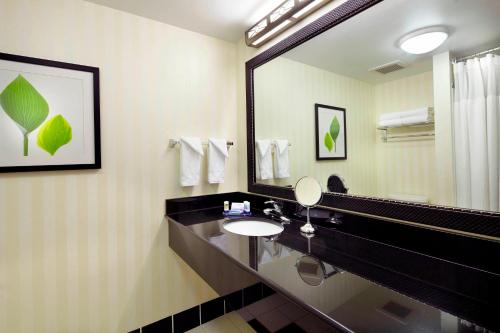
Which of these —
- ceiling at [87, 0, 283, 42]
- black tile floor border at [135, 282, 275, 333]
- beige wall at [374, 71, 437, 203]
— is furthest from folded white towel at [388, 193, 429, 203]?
ceiling at [87, 0, 283, 42]

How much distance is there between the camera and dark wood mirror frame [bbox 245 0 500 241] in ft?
2.80

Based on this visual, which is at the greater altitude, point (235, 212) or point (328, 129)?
point (328, 129)

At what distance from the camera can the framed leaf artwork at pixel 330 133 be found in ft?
Result: 4.28

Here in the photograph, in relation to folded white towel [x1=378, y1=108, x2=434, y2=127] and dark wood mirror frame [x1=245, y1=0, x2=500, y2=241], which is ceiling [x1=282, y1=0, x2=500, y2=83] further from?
folded white towel [x1=378, y1=108, x2=434, y2=127]

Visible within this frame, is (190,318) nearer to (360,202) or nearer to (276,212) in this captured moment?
(276,212)

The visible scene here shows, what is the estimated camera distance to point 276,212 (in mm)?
1596

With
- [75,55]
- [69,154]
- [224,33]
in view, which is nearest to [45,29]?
[75,55]

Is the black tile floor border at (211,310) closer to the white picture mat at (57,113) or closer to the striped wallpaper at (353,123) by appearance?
the striped wallpaper at (353,123)

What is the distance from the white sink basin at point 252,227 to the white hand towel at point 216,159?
393 mm

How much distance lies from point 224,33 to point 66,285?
76.0 inches

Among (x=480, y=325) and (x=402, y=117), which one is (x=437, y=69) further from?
(x=480, y=325)

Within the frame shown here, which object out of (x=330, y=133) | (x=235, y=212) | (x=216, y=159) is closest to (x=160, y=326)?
(x=235, y=212)

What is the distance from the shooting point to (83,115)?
1.44m

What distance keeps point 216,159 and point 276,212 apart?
60 centimetres
